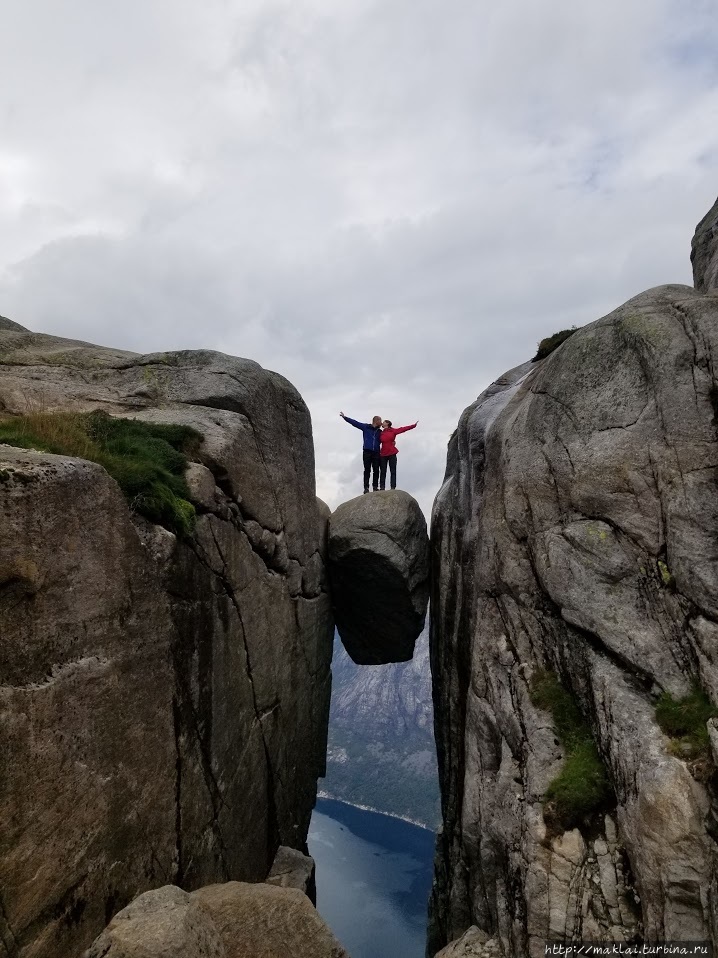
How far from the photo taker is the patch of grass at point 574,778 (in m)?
11.4

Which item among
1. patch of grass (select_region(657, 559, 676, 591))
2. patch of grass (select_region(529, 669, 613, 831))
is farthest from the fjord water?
patch of grass (select_region(657, 559, 676, 591))

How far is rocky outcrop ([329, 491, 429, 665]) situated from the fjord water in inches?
3549

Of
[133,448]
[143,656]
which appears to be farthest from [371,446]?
[143,656]

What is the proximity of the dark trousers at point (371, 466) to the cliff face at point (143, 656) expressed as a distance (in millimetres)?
6806

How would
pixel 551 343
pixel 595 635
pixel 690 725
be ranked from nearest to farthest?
1. pixel 690 725
2. pixel 595 635
3. pixel 551 343

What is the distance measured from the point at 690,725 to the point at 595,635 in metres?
2.93

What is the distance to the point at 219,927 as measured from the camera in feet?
29.3

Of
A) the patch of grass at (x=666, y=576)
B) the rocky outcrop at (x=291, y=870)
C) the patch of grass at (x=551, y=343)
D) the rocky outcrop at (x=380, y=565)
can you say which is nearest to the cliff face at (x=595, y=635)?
the patch of grass at (x=666, y=576)

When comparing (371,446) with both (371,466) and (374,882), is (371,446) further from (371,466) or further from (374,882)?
(374,882)

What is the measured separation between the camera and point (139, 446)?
1452 centimetres

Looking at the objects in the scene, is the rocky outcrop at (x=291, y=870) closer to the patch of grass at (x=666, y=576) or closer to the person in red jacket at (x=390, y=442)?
the patch of grass at (x=666, y=576)

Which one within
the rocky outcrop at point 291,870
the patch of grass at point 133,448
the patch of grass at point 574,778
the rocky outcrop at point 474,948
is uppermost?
the patch of grass at point 133,448

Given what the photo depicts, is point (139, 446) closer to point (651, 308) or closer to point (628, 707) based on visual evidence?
point (628, 707)

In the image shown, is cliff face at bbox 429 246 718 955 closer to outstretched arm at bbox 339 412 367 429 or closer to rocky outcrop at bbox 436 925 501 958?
rocky outcrop at bbox 436 925 501 958
